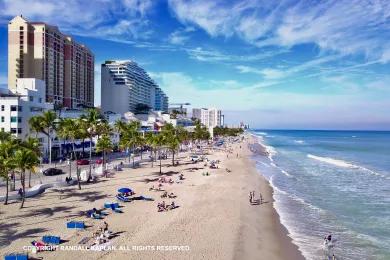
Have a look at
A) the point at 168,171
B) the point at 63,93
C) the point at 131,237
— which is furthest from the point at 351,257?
the point at 63,93

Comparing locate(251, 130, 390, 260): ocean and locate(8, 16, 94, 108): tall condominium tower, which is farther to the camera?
locate(8, 16, 94, 108): tall condominium tower

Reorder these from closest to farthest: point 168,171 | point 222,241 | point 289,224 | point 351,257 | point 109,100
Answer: point 351,257 < point 222,241 < point 289,224 < point 168,171 < point 109,100

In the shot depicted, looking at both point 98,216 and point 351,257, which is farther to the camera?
point 98,216

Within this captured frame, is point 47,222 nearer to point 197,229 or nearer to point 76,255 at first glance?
point 76,255

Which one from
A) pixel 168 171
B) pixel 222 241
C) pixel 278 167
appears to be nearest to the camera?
pixel 222 241

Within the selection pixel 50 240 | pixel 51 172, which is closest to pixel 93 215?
pixel 50 240

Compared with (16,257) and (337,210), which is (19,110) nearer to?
(16,257)

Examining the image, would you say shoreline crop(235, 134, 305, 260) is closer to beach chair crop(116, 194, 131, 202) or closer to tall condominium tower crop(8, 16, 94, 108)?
beach chair crop(116, 194, 131, 202)

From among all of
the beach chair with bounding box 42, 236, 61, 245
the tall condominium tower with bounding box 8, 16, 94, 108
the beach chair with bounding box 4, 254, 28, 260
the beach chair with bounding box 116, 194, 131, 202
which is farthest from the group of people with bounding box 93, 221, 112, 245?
the tall condominium tower with bounding box 8, 16, 94, 108
